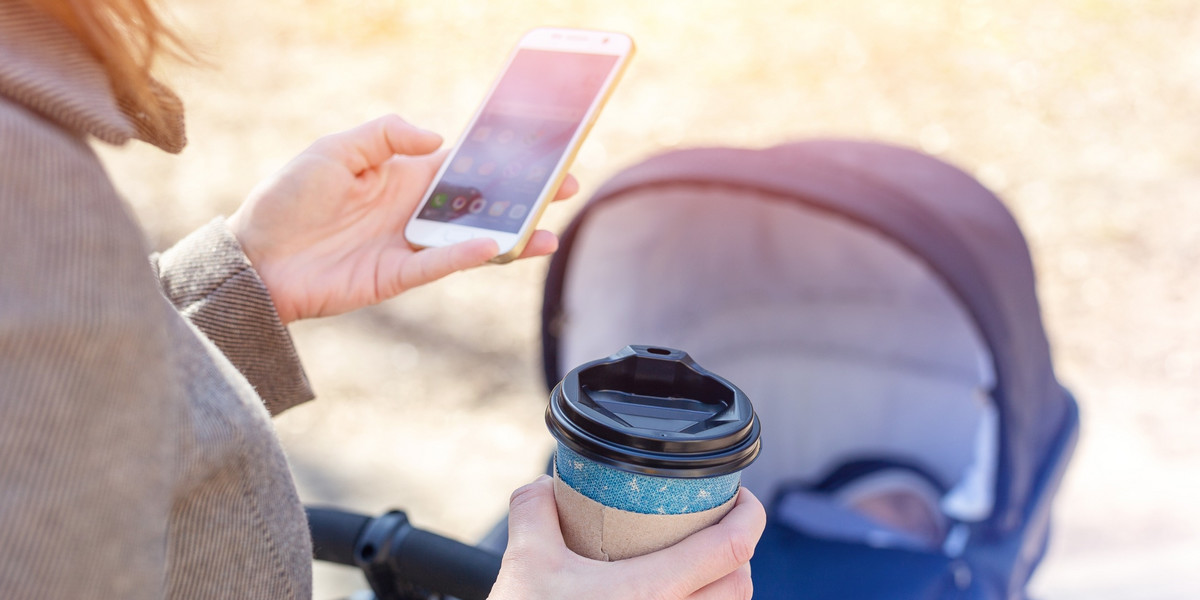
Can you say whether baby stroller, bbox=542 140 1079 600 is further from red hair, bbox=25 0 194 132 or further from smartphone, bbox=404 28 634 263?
red hair, bbox=25 0 194 132

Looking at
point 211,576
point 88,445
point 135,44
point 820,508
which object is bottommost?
point 820,508

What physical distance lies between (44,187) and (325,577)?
75.9 inches

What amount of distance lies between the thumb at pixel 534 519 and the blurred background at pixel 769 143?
1.39 ft

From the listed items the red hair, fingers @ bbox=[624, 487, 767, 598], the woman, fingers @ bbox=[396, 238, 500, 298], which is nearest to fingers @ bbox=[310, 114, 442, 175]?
fingers @ bbox=[396, 238, 500, 298]

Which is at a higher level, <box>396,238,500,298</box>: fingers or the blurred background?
<box>396,238,500,298</box>: fingers

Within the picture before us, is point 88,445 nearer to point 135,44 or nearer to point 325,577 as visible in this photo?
point 135,44

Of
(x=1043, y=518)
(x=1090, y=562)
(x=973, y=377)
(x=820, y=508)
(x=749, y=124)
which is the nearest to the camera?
(x=1043, y=518)

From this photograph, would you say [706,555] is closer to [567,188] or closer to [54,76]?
[54,76]

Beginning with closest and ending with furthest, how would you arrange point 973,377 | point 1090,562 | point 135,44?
1. point 135,44
2. point 973,377
3. point 1090,562

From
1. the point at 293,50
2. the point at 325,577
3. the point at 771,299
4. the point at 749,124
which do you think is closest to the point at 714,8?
the point at 749,124

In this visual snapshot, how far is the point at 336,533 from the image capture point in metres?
1.00

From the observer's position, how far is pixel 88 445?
0.47 meters

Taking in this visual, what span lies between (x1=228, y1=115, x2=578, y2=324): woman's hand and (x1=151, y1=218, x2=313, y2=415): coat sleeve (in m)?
0.07

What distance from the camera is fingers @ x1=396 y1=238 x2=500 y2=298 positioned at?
97cm
